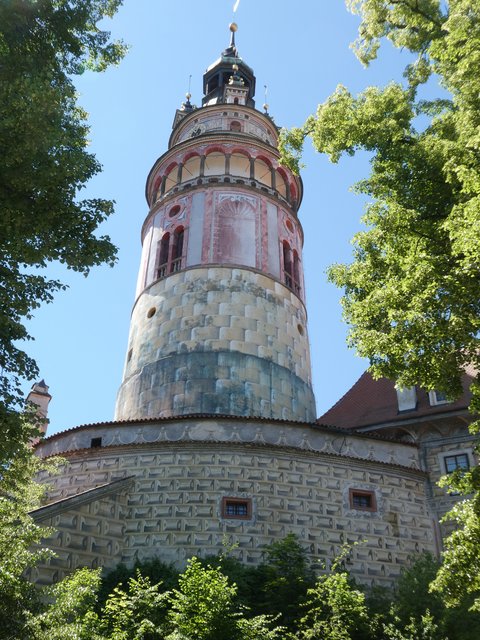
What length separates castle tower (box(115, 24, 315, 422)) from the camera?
667 inches

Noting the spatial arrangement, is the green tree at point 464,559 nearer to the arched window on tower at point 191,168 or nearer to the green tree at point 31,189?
the green tree at point 31,189

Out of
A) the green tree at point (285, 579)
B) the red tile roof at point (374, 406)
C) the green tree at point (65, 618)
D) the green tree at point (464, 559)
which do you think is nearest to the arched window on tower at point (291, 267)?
the red tile roof at point (374, 406)

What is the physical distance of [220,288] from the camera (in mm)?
18500

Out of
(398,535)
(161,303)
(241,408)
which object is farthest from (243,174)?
(398,535)

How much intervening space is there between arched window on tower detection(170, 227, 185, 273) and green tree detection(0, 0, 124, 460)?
10877 mm

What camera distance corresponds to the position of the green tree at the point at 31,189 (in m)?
7.47

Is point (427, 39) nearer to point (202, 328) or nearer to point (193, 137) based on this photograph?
point (202, 328)

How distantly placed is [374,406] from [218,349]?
4081 millimetres

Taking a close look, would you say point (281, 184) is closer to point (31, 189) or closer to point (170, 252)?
point (170, 252)

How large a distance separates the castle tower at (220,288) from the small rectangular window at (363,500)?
3279 mm

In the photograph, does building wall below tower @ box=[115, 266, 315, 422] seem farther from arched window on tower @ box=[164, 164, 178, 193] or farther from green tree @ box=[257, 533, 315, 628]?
green tree @ box=[257, 533, 315, 628]

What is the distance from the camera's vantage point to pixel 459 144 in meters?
9.25

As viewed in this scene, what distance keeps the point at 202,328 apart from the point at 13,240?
10330mm

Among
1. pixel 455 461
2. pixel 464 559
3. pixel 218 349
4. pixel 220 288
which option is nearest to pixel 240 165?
pixel 220 288
